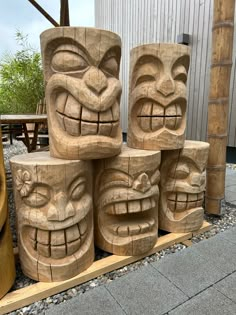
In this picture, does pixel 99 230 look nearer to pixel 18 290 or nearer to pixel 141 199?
pixel 141 199

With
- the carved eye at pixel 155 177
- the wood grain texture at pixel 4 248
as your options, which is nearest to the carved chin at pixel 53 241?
the wood grain texture at pixel 4 248

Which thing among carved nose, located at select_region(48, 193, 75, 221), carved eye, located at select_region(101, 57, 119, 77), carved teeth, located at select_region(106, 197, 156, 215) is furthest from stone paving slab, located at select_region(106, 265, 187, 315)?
carved eye, located at select_region(101, 57, 119, 77)

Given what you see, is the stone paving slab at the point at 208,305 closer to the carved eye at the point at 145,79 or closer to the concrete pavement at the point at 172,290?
the concrete pavement at the point at 172,290

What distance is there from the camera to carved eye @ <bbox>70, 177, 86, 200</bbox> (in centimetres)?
123

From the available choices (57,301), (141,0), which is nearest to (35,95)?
(141,0)

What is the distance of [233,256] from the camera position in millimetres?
1505

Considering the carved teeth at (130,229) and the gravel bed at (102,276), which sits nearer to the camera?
the gravel bed at (102,276)

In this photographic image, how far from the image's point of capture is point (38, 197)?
3.84ft

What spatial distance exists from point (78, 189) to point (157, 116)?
28.7 inches

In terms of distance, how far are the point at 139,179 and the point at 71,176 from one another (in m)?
0.42

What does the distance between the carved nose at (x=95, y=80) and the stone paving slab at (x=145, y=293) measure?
1063mm

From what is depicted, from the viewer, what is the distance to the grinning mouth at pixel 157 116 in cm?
154

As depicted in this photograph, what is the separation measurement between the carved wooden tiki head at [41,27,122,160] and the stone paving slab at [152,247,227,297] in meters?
0.79

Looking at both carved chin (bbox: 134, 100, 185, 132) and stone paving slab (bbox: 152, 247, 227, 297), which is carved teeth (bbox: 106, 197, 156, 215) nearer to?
stone paving slab (bbox: 152, 247, 227, 297)
